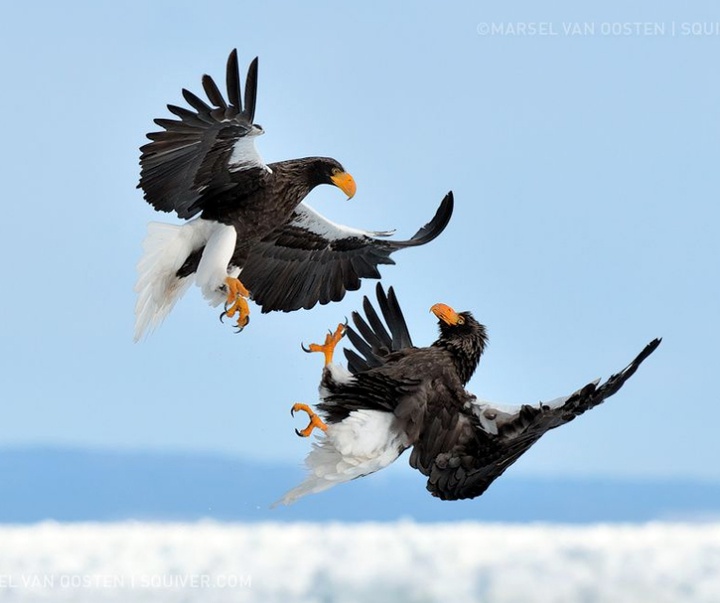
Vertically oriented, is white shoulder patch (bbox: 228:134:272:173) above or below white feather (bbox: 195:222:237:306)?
above

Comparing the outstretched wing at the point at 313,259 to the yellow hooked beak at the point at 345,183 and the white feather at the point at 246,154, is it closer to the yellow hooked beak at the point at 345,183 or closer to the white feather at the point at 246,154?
the yellow hooked beak at the point at 345,183

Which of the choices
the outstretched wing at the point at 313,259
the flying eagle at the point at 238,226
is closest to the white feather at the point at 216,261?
the flying eagle at the point at 238,226

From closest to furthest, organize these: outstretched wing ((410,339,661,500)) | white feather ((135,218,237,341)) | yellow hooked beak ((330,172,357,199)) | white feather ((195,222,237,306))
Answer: outstretched wing ((410,339,661,500)), white feather ((195,222,237,306)), white feather ((135,218,237,341)), yellow hooked beak ((330,172,357,199))

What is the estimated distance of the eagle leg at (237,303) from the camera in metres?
9.78

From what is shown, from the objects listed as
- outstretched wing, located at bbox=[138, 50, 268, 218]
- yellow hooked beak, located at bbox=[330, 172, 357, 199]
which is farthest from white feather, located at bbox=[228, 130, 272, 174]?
yellow hooked beak, located at bbox=[330, 172, 357, 199]

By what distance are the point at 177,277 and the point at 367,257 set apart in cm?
164

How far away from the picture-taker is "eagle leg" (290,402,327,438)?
29.1 ft

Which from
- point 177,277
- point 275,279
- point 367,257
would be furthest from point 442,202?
point 177,277

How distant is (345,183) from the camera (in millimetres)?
10109

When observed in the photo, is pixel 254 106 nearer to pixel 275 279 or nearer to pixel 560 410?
pixel 275 279

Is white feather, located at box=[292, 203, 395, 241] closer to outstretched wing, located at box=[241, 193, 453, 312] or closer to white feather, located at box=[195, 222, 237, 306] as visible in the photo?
outstretched wing, located at box=[241, 193, 453, 312]

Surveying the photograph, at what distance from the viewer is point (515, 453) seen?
8.79m

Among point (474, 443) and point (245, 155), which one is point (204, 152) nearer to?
point (245, 155)

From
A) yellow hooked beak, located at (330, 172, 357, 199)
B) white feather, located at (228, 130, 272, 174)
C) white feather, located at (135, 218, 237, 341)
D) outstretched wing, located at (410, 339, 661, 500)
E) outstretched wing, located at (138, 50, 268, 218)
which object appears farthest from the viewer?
yellow hooked beak, located at (330, 172, 357, 199)
